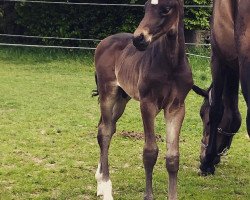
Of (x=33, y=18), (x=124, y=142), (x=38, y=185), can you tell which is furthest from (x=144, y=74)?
(x=33, y=18)

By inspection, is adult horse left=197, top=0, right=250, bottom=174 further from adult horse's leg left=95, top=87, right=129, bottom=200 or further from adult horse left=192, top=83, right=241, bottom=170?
adult horse's leg left=95, top=87, right=129, bottom=200

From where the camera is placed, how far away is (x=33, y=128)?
7113 mm

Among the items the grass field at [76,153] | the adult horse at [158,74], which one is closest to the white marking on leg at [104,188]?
the adult horse at [158,74]

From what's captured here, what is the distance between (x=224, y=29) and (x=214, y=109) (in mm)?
1109

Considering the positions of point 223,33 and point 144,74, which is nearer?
point 144,74

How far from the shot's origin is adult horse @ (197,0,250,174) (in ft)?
10.7

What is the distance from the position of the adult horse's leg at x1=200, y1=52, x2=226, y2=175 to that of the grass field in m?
0.19

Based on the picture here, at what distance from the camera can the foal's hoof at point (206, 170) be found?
512 centimetres

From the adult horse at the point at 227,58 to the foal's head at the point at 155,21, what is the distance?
0.46 m

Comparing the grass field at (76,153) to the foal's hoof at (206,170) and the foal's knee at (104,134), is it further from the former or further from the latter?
the foal's knee at (104,134)

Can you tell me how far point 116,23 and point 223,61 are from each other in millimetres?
10949

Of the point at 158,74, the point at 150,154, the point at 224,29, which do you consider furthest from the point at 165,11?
the point at 150,154

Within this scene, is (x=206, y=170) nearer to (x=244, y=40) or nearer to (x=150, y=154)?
(x=150, y=154)

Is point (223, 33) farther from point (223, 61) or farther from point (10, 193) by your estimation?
point (10, 193)
